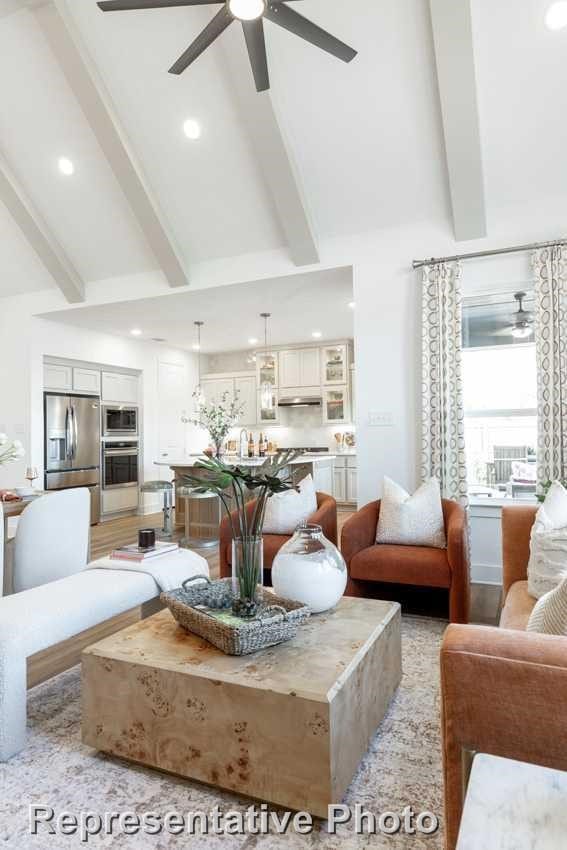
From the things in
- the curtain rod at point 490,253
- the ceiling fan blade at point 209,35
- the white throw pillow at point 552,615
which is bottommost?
the white throw pillow at point 552,615

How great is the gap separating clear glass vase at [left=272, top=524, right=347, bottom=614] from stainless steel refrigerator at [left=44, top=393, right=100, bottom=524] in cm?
508

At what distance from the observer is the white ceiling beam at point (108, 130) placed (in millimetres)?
3717

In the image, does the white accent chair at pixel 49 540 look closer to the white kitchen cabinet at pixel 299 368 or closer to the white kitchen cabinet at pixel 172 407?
the white kitchen cabinet at pixel 172 407

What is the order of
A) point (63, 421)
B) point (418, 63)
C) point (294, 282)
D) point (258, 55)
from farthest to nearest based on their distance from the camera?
point (63, 421)
point (294, 282)
point (418, 63)
point (258, 55)

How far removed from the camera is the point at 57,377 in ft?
21.9

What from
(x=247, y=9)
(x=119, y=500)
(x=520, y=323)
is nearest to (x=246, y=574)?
(x=247, y=9)

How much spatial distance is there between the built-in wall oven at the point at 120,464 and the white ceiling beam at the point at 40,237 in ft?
7.60

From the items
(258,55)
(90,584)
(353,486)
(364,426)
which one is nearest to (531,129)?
(258,55)

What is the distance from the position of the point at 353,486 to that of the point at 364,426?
367 centimetres

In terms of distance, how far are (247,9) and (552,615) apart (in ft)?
9.24

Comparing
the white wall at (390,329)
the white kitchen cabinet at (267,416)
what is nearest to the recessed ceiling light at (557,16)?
the white wall at (390,329)

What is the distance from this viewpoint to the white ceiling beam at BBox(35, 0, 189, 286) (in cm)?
372

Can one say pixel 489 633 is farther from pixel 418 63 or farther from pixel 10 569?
pixel 418 63

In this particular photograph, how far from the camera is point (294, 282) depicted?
16.6 feet
